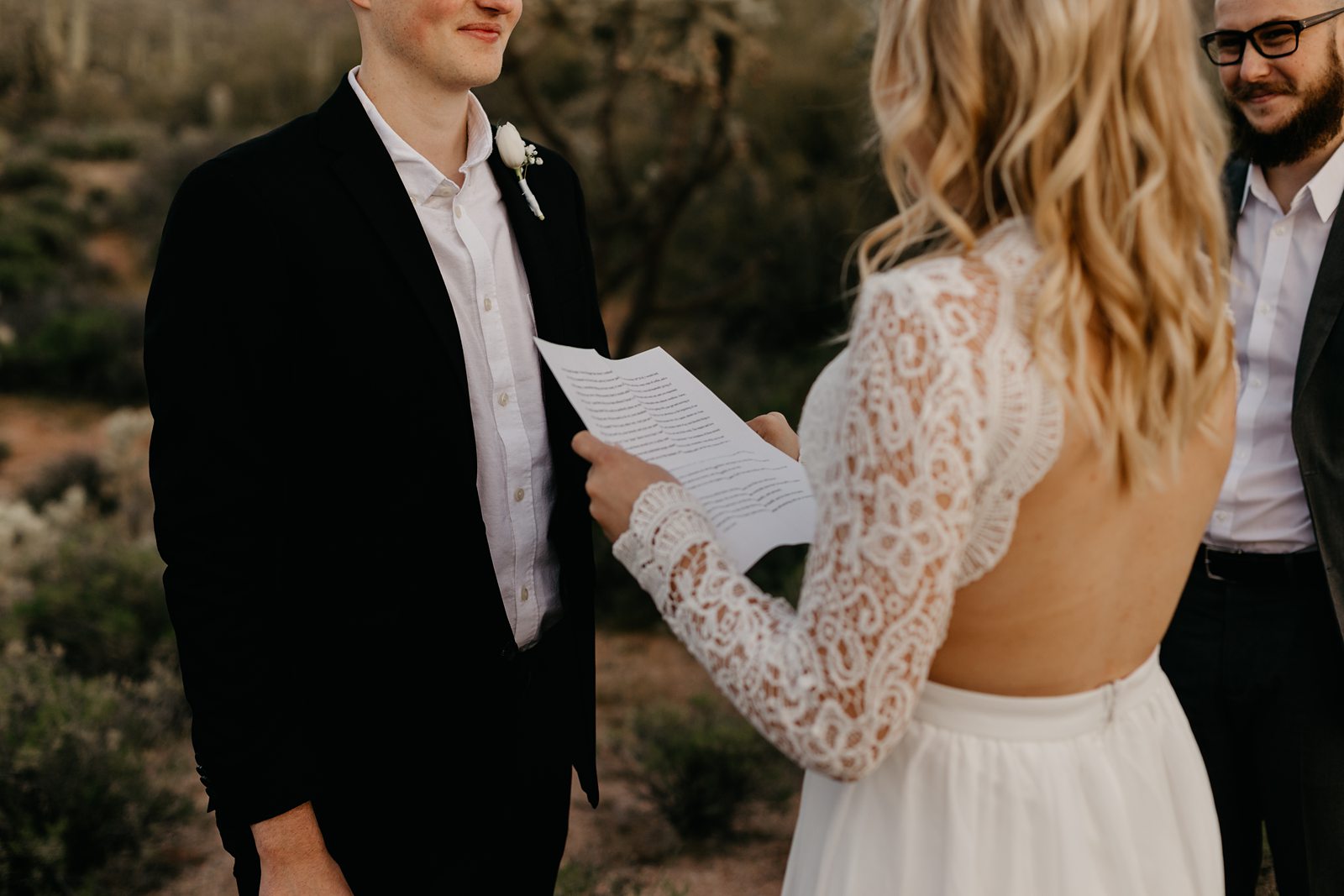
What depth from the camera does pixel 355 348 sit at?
1828 millimetres

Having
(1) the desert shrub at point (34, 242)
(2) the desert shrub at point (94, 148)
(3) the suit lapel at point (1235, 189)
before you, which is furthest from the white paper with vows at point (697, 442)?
(2) the desert shrub at point (94, 148)

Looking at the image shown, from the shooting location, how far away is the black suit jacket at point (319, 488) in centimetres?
173

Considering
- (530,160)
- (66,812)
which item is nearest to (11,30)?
(66,812)

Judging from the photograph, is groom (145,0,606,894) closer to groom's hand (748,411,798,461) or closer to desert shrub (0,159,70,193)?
groom's hand (748,411,798,461)

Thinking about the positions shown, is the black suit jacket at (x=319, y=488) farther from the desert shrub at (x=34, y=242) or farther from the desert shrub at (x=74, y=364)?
the desert shrub at (x=34, y=242)

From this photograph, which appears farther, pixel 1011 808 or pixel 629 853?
pixel 629 853

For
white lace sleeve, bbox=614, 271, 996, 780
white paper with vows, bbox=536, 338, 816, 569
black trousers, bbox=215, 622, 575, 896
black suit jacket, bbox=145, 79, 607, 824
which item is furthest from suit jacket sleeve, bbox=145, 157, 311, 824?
white lace sleeve, bbox=614, 271, 996, 780

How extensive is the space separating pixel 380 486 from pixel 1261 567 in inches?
77.2

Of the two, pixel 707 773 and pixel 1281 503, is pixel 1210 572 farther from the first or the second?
pixel 707 773

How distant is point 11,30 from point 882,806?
18295mm

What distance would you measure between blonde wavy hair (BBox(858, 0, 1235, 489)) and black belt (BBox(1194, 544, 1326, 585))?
138cm

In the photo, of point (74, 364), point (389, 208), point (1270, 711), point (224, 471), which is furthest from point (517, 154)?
point (74, 364)

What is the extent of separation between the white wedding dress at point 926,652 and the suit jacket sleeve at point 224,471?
24.0 inches

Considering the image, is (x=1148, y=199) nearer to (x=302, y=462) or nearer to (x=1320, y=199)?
(x=302, y=462)
